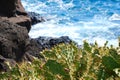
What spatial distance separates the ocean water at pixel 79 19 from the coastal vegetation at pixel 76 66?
60.7 feet

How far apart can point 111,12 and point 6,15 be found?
17.5 metres

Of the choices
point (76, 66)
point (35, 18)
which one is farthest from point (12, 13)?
point (76, 66)

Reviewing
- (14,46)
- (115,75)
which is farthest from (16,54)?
(115,75)

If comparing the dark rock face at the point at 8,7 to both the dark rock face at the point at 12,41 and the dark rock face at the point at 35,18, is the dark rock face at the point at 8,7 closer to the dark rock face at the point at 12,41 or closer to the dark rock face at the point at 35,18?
the dark rock face at the point at 12,41

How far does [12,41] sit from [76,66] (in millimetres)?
9508

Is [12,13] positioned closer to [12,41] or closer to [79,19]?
[12,41]

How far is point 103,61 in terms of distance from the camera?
3076mm

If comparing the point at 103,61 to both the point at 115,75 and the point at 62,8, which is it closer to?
the point at 115,75

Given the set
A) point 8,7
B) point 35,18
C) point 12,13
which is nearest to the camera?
point 8,7

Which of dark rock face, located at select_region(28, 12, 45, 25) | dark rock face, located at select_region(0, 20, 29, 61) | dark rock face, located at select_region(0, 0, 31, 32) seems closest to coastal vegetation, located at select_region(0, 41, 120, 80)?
dark rock face, located at select_region(0, 20, 29, 61)

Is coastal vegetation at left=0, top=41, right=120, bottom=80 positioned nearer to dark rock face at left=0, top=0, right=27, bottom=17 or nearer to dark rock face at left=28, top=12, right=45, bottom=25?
dark rock face at left=0, top=0, right=27, bottom=17

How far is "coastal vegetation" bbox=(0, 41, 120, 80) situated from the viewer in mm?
3062

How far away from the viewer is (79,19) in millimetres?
30797

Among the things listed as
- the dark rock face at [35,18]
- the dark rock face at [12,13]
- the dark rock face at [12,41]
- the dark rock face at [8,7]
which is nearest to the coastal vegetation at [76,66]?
the dark rock face at [12,41]
